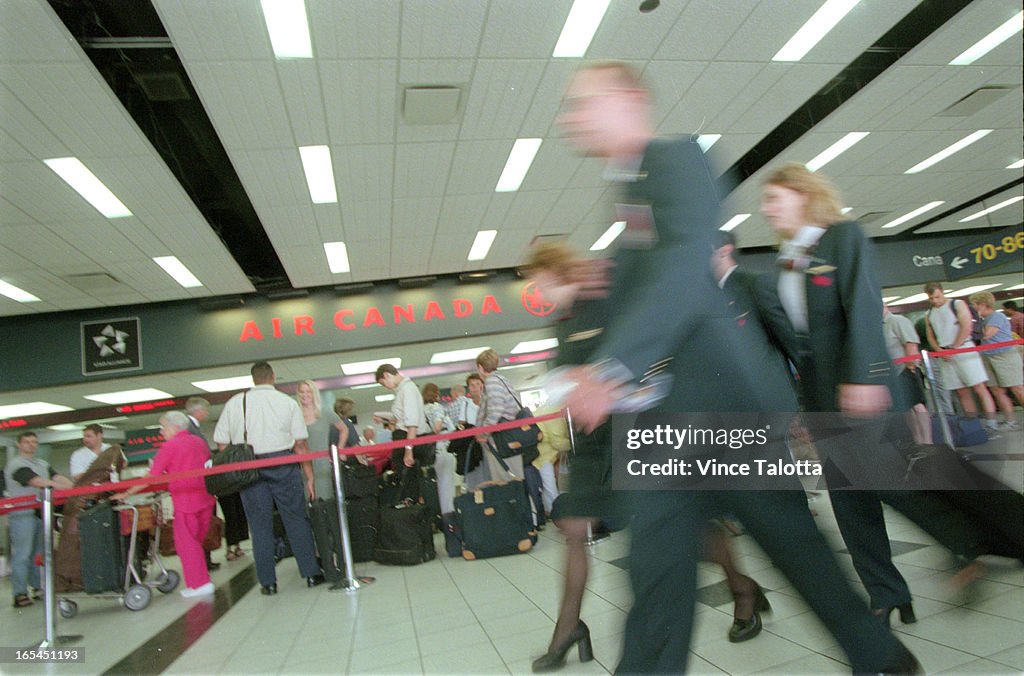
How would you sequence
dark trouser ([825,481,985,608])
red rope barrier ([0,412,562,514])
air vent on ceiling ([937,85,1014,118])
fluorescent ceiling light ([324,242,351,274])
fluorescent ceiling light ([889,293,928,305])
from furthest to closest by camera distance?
fluorescent ceiling light ([889,293,928,305])
fluorescent ceiling light ([324,242,351,274])
air vent on ceiling ([937,85,1014,118])
red rope barrier ([0,412,562,514])
dark trouser ([825,481,985,608])

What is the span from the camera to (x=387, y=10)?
4.23m

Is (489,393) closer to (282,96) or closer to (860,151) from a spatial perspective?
(282,96)

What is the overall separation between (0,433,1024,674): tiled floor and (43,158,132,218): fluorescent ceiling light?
3.95 meters

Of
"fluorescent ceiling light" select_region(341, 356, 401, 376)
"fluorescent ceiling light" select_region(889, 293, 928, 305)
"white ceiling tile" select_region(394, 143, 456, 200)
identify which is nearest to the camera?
"white ceiling tile" select_region(394, 143, 456, 200)

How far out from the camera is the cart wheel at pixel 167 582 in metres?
4.80

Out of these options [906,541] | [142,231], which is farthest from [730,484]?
[142,231]

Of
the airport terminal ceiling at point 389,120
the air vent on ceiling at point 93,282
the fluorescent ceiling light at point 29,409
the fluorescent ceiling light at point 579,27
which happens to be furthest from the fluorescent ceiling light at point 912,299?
the fluorescent ceiling light at point 29,409

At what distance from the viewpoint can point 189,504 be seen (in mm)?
4375

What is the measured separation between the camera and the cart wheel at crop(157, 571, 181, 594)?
480 cm

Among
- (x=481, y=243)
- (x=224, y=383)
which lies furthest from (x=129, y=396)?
(x=481, y=243)

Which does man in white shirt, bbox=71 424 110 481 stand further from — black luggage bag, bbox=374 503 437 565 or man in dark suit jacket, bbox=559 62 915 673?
man in dark suit jacket, bbox=559 62 915 673

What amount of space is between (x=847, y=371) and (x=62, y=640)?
14.5 ft

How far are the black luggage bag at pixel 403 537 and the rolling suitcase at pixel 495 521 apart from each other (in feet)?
1.43

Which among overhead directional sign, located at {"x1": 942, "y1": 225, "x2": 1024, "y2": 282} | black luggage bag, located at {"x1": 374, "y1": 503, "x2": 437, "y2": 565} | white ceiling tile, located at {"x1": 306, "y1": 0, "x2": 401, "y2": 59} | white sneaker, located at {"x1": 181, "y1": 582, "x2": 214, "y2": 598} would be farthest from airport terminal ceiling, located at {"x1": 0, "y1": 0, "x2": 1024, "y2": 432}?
white sneaker, located at {"x1": 181, "y1": 582, "x2": 214, "y2": 598}
